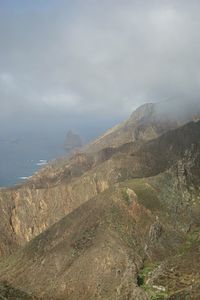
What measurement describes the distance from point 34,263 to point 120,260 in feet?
105

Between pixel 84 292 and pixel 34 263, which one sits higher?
pixel 34 263

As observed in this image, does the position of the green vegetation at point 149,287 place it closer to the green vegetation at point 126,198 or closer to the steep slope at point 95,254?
the steep slope at point 95,254

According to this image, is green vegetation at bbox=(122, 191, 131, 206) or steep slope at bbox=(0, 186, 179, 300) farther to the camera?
green vegetation at bbox=(122, 191, 131, 206)

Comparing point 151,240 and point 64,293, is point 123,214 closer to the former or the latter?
point 151,240

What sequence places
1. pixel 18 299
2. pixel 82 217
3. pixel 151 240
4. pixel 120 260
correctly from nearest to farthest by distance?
pixel 18 299 → pixel 120 260 → pixel 151 240 → pixel 82 217

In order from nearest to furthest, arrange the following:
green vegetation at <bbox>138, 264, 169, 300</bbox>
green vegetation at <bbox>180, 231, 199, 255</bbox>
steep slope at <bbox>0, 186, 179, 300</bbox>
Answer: green vegetation at <bbox>138, 264, 169, 300</bbox>, steep slope at <bbox>0, 186, 179, 300</bbox>, green vegetation at <bbox>180, 231, 199, 255</bbox>

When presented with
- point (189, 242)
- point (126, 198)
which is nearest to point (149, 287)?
point (189, 242)

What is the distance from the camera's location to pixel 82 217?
196875 millimetres

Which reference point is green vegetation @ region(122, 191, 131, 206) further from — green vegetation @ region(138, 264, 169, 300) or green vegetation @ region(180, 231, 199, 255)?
green vegetation @ region(138, 264, 169, 300)

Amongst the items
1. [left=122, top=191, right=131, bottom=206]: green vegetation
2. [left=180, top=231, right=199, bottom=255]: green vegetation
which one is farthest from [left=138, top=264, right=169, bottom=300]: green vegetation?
[left=122, top=191, right=131, bottom=206]: green vegetation

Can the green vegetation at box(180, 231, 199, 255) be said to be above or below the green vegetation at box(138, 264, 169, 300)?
above

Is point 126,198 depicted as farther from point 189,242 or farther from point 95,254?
point 95,254

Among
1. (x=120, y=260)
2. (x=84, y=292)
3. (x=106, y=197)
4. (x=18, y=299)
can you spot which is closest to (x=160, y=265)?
(x=120, y=260)

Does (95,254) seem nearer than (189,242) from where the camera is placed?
Yes
